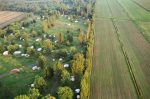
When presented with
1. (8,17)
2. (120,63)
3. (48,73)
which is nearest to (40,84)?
(48,73)

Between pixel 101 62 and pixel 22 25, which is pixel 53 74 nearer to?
pixel 101 62

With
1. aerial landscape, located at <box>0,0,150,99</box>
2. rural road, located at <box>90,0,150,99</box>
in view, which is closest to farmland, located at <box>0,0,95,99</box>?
aerial landscape, located at <box>0,0,150,99</box>

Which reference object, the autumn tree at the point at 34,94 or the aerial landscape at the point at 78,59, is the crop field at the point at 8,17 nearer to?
the aerial landscape at the point at 78,59

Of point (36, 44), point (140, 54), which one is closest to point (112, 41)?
point (140, 54)

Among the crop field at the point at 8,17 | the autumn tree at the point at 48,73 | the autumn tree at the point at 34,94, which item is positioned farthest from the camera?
the crop field at the point at 8,17

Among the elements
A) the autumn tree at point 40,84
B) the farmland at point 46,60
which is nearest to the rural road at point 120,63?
the farmland at point 46,60

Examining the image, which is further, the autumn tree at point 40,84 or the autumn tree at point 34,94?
the autumn tree at point 40,84

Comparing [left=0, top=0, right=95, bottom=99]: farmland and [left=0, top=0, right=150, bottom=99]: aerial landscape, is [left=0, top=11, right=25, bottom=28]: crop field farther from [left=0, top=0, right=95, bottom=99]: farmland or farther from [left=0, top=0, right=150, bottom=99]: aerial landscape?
[left=0, top=0, right=150, bottom=99]: aerial landscape
